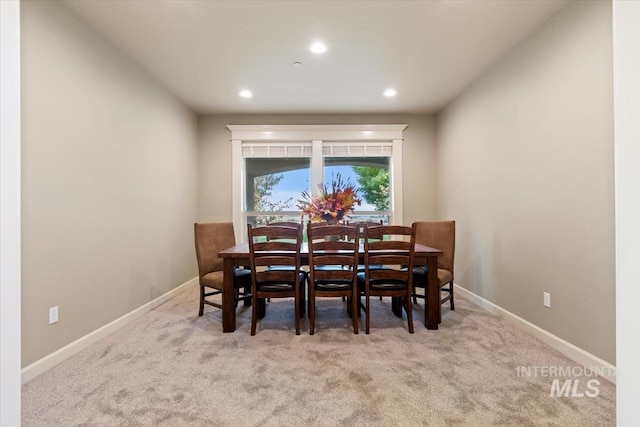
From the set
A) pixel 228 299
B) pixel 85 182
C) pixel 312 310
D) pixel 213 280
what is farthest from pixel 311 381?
pixel 85 182

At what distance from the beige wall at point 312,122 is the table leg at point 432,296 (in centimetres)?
211

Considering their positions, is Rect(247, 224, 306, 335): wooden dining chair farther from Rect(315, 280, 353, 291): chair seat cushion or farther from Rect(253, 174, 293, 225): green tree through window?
Rect(253, 174, 293, 225): green tree through window

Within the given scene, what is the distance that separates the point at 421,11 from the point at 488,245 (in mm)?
2392

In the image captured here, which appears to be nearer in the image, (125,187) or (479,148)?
(125,187)

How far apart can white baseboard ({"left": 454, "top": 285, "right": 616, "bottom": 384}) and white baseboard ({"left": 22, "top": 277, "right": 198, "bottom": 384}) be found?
366 cm

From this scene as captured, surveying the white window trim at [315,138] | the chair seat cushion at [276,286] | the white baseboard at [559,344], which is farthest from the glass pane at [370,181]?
the chair seat cushion at [276,286]

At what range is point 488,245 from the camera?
313cm

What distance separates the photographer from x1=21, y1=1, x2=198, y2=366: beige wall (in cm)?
190

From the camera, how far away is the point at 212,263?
307cm

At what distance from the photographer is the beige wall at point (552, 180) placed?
1.86m

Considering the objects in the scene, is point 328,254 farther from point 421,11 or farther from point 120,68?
point 120,68

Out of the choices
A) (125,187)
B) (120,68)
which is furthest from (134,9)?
(125,187)
